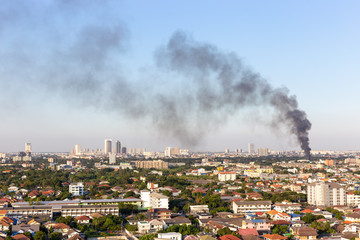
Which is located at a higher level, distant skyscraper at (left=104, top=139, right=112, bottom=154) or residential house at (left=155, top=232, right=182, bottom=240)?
distant skyscraper at (left=104, top=139, right=112, bottom=154)

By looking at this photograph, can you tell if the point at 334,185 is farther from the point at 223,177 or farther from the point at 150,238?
the point at 223,177

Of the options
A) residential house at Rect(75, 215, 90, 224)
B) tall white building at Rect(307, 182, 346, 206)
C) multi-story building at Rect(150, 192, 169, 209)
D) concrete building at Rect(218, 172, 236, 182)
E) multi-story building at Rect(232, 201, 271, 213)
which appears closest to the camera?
residential house at Rect(75, 215, 90, 224)

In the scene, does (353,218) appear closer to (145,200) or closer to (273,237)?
(273,237)

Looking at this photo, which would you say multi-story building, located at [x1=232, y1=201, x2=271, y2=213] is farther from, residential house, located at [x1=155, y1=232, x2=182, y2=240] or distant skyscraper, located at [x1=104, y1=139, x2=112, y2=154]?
distant skyscraper, located at [x1=104, y1=139, x2=112, y2=154]

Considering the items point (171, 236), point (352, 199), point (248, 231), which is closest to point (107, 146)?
point (352, 199)

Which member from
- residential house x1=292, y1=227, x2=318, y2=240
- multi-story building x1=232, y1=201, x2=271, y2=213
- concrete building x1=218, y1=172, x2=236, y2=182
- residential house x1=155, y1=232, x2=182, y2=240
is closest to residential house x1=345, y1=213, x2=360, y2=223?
residential house x1=292, y1=227, x2=318, y2=240

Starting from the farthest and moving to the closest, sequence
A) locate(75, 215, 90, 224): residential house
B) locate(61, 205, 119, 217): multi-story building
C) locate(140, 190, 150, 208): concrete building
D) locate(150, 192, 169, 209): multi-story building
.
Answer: locate(140, 190, 150, 208): concrete building
locate(150, 192, 169, 209): multi-story building
locate(61, 205, 119, 217): multi-story building
locate(75, 215, 90, 224): residential house

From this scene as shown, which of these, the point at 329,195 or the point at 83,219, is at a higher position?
the point at 329,195

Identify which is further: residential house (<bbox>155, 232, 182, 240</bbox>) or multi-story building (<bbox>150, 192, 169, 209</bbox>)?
multi-story building (<bbox>150, 192, 169, 209</bbox>)

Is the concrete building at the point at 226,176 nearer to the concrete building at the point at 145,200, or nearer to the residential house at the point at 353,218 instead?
the concrete building at the point at 145,200

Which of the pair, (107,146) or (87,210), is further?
(107,146)

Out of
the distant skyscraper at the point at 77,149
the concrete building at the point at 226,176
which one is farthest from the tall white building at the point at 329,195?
the distant skyscraper at the point at 77,149
